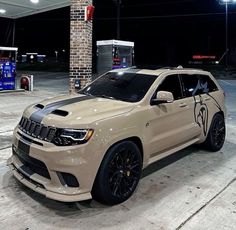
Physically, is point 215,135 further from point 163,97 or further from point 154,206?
point 154,206

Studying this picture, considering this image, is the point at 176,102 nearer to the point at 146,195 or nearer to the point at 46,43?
the point at 146,195

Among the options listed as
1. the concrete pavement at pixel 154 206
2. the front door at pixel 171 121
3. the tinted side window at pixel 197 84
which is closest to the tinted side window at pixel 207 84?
the tinted side window at pixel 197 84

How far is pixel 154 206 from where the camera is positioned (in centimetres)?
367

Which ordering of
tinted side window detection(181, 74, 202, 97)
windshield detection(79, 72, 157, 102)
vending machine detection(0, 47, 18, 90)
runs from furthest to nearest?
1. vending machine detection(0, 47, 18, 90)
2. tinted side window detection(181, 74, 202, 97)
3. windshield detection(79, 72, 157, 102)

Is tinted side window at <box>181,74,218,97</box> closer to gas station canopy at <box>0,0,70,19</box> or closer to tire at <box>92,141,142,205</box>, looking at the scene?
tire at <box>92,141,142,205</box>

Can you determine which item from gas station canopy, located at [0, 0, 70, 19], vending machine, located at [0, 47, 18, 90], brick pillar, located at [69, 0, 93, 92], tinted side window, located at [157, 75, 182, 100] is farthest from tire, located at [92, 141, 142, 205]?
gas station canopy, located at [0, 0, 70, 19]

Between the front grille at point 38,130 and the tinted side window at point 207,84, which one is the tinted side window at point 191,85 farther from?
the front grille at point 38,130

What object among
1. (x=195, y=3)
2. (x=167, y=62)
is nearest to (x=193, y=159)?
(x=195, y=3)

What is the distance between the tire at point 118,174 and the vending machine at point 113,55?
31.0ft

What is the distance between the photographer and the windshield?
432 centimetres

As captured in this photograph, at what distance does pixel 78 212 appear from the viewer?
349 cm

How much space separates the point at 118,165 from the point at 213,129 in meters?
2.55

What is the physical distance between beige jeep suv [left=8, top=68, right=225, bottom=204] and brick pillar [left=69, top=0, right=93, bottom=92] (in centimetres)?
439

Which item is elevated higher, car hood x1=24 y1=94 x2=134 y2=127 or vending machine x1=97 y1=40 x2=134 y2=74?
vending machine x1=97 y1=40 x2=134 y2=74
